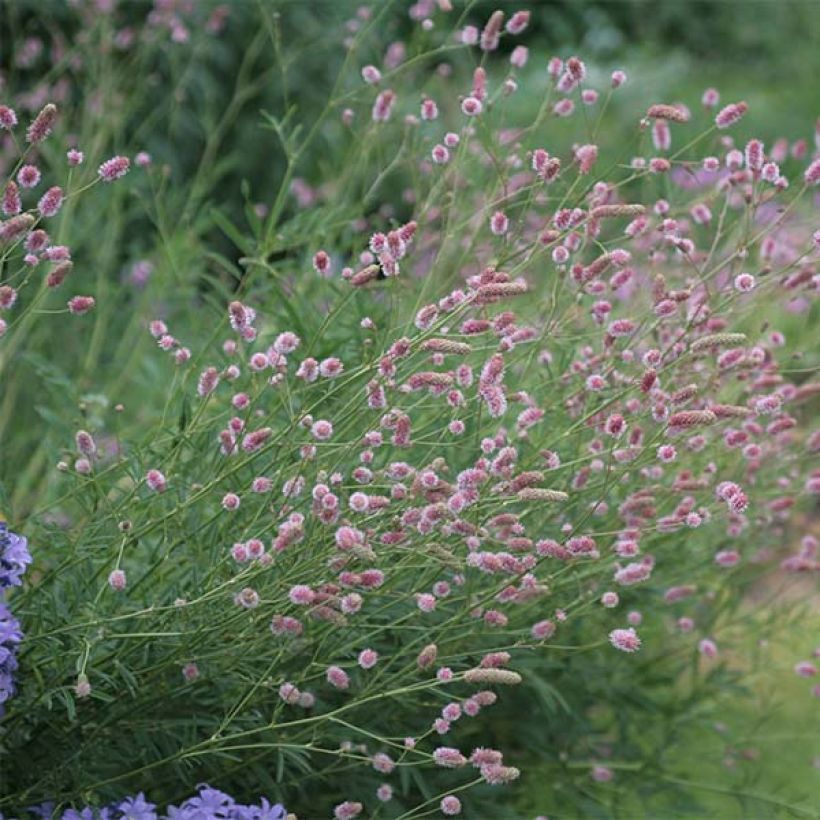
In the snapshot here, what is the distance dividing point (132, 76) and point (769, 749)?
131 inches

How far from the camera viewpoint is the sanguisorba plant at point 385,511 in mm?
2176

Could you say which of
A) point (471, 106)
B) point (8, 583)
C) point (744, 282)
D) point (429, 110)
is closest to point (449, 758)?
point (8, 583)

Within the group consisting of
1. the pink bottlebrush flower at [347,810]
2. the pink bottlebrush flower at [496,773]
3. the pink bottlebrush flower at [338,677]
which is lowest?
the pink bottlebrush flower at [347,810]

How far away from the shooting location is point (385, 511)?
2191mm

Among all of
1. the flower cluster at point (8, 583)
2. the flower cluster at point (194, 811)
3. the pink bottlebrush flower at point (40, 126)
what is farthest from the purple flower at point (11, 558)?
the pink bottlebrush flower at point (40, 126)

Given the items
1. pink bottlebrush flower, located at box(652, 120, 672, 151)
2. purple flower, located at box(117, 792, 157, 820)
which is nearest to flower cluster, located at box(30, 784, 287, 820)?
purple flower, located at box(117, 792, 157, 820)

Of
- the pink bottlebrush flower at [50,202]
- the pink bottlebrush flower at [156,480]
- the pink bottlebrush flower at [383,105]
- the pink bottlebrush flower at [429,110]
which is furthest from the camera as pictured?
the pink bottlebrush flower at [383,105]

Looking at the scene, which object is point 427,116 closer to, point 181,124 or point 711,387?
point 711,387

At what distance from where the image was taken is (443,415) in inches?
100.0

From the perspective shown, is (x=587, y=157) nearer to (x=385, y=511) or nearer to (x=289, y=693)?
(x=385, y=511)

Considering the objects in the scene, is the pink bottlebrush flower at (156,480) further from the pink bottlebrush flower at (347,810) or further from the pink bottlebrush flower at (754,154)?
the pink bottlebrush flower at (754,154)

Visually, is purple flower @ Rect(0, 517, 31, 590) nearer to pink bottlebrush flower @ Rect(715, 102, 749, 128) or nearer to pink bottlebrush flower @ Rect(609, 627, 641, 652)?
pink bottlebrush flower @ Rect(609, 627, 641, 652)

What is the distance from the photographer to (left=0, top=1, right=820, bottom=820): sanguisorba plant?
7.14 feet

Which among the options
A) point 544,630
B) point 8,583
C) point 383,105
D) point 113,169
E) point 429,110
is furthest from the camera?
point 383,105
